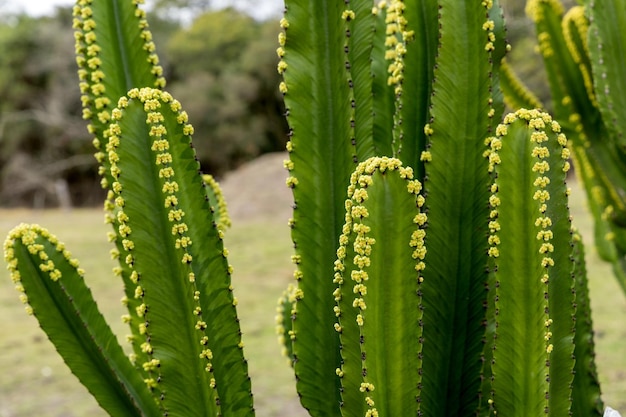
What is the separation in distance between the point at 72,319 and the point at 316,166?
0.56m

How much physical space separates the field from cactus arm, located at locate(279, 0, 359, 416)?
145 inches

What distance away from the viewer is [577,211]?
40.3ft

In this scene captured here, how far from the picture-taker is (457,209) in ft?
4.41

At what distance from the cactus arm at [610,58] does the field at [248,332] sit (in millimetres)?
2885

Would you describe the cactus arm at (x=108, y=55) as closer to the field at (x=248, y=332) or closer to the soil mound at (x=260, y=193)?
the field at (x=248, y=332)

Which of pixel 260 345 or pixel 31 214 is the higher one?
pixel 31 214

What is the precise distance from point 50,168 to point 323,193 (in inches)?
1005

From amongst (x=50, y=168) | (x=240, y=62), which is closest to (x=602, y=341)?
(x=240, y=62)

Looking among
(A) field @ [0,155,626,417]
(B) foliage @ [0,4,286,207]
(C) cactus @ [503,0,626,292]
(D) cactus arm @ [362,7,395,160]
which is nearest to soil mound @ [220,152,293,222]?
(A) field @ [0,155,626,417]

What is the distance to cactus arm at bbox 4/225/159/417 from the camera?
1.38 m

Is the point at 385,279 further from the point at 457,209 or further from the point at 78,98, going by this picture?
the point at 78,98

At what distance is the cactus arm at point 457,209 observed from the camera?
4.41 feet

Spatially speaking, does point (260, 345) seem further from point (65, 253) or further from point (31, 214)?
point (31, 214)

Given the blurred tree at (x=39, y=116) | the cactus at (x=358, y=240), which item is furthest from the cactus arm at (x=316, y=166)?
the blurred tree at (x=39, y=116)
